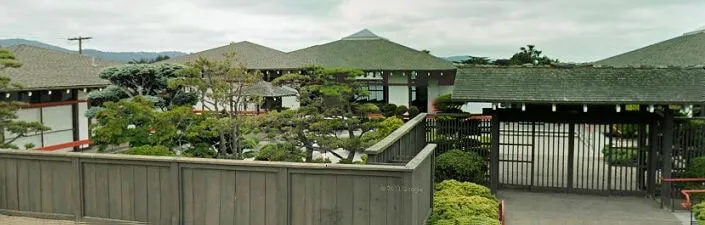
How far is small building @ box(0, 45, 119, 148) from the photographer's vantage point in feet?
A: 57.9

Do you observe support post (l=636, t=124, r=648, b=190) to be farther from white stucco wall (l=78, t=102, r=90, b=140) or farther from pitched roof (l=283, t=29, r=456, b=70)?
pitched roof (l=283, t=29, r=456, b=70)

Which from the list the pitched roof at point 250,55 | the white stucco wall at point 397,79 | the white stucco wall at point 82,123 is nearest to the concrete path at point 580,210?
the white stucco wall at point 82,123

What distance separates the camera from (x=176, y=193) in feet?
22.1

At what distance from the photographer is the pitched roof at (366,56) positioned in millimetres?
34688

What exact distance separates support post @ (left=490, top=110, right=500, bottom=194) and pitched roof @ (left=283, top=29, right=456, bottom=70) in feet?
66.7

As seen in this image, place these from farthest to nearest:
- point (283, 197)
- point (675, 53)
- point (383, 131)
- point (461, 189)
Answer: point (675, 53)
point (383, 131)
point (461, 189)
point (283, 197)

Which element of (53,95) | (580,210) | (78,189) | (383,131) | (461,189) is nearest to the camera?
(78,189)

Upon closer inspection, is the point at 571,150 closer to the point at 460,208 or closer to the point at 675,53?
the point at 460,208

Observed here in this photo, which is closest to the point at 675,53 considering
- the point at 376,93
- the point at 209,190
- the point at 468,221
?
the point at 376,93

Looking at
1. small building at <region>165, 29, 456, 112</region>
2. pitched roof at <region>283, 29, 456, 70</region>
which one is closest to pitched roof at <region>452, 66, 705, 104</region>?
pitched roof at <region>283, 29, 456, 70</region>

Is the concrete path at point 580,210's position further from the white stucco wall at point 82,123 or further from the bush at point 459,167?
the white stucco wall at point 82,123

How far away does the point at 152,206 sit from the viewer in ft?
22.6

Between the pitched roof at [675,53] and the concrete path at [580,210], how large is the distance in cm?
998

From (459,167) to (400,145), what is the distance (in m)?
3.93
